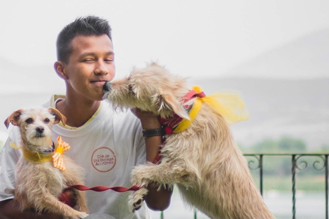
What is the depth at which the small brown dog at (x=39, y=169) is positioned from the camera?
1842 mm

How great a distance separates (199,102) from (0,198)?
1064 millimetres

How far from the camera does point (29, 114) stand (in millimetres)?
1879

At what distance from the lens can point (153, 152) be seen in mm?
1855

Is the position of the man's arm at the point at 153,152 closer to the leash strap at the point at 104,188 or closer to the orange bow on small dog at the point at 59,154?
the leash strap at the point at 104,188

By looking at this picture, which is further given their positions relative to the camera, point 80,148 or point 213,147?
point 80,148

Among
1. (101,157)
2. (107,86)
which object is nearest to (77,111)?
(101,157)

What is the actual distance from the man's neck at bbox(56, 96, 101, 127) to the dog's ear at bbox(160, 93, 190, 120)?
51 centimetres

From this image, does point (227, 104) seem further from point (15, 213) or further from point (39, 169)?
point (15, 213)

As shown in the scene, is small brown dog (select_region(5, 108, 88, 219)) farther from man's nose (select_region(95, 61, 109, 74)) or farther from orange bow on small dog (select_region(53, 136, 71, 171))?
man's nose (select_region(95, 61, 109, 74))

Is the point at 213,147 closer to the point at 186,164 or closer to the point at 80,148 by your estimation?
the point at 186,164

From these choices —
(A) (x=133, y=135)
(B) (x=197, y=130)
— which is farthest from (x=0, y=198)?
(B) (x=197, y=130)

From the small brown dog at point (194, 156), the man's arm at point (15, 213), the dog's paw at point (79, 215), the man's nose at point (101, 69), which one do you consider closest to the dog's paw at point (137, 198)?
the small brown dog at point (194, 156)

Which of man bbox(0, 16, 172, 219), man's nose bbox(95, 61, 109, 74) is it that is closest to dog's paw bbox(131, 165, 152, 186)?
man bbox(0, 16, 172, 219)

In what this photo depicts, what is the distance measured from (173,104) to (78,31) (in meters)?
0.64
